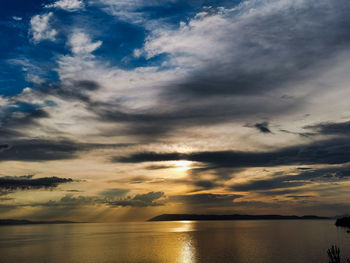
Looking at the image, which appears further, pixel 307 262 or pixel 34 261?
pixel 34 261

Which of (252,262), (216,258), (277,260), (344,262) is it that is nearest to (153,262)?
(216,258)

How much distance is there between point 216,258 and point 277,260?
702 inches

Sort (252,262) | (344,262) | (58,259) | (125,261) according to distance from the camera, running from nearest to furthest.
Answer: (344,262)
(252,262)
(125,261)
(58,259)

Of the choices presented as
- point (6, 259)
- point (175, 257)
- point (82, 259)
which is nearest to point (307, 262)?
point (175, 257)

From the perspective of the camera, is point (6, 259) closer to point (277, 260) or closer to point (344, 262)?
point (277, 260)

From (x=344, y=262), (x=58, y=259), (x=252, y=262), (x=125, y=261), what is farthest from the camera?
(x=58, y=259)

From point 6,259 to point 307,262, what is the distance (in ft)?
303

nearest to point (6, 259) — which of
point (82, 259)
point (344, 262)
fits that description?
point (82, 259)

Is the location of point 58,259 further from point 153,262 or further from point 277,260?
point 277,260

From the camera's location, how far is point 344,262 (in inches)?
2896

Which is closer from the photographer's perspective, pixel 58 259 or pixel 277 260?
pixel 277 260

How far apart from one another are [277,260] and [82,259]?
58322 mm

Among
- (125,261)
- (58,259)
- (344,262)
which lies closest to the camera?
(344,262)

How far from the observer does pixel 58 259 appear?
9312cm
